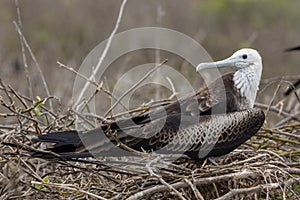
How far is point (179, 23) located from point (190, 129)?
9.86 m

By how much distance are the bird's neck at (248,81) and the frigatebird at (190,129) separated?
0.5 inches

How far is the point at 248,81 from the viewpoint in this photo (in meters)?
3.04

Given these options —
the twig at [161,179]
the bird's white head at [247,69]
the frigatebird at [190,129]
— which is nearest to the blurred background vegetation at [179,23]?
the bird's white head at [247,69]

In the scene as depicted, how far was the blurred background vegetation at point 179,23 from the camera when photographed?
1108cm

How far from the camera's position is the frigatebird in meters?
2.73

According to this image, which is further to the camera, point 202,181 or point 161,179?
point 202,181

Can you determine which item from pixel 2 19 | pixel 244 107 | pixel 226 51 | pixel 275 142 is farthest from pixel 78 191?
pixel 2 19

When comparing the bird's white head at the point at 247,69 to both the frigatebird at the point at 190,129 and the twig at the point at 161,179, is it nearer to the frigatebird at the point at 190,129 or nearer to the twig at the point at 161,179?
the frigatebird at the point at 190,129

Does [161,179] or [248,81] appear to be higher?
[248,81]

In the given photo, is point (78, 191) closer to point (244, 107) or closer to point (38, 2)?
point (244, 107)

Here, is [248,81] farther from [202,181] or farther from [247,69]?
[202,181]

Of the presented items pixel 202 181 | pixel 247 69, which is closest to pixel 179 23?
pixel 247 69

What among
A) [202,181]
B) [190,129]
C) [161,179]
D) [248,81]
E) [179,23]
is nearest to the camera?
[161,179]

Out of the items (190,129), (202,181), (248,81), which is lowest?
(202,181)
